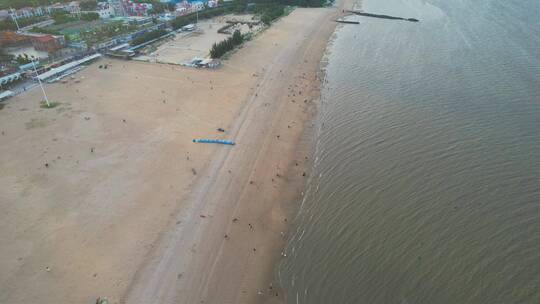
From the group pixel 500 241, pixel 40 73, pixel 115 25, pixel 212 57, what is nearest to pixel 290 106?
pixel 212 57

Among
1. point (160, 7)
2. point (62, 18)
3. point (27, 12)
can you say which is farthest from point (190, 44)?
point (27, 12)

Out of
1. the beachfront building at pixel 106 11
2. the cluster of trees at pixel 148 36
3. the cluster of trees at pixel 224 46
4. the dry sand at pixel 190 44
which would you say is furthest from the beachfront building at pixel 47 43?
the cluster of trees at pixel 224 46

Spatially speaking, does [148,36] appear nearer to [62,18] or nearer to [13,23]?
[62,18]

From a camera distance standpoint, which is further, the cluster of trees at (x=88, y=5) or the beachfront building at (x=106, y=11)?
the cluster of trees at (x=88, y=5)

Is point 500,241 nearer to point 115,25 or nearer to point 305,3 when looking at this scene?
point 115,25

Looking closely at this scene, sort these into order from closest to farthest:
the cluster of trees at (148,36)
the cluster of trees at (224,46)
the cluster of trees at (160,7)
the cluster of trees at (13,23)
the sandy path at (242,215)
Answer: the sandy path at (242,215) < the cluster of trees at (224,46) < the cluster of trees at (148,36) < the cluster of trees at (13,23) < the cluster of trees at (160,7)

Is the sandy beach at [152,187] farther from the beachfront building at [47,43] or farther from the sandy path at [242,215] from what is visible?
the beachfront building at [47,43]

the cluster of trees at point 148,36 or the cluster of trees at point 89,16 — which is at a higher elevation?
the cluster of trees at point 89,16

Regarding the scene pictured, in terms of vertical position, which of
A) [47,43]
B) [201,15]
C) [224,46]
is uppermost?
[201,15]
